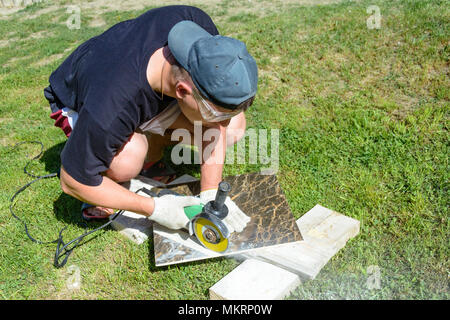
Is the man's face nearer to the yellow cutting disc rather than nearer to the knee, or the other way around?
the yellow cutting disc

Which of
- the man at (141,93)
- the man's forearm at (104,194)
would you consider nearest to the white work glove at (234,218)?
the man at (141,93)

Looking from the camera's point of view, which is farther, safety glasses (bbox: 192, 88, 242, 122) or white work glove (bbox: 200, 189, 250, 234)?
white work glove (bbox: 200, 189, 250, 234)

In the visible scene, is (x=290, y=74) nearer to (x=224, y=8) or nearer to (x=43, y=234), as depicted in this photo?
(x=43, y=234)

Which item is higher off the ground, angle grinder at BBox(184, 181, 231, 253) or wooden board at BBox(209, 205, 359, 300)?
angle grinder at BBox(184, 181, 231, 253)

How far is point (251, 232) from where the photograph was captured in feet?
8.25

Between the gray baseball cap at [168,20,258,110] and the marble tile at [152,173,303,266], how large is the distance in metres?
0.94

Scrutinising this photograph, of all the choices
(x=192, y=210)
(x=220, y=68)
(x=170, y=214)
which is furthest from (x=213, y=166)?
(x=220, y=68)

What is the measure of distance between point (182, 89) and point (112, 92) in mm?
410

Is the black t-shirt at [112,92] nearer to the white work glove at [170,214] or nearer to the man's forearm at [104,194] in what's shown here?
the man's forearm at [104,194]

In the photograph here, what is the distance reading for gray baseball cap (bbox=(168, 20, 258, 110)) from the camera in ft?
6.29

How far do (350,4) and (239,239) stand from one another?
4637mm

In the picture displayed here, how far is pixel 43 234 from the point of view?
283 centimetres

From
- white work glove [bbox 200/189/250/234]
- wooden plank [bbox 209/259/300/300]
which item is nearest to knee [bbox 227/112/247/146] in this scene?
white work glove [bbox 200/189/250/234]

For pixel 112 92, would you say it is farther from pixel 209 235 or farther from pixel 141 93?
pixel 209 235
